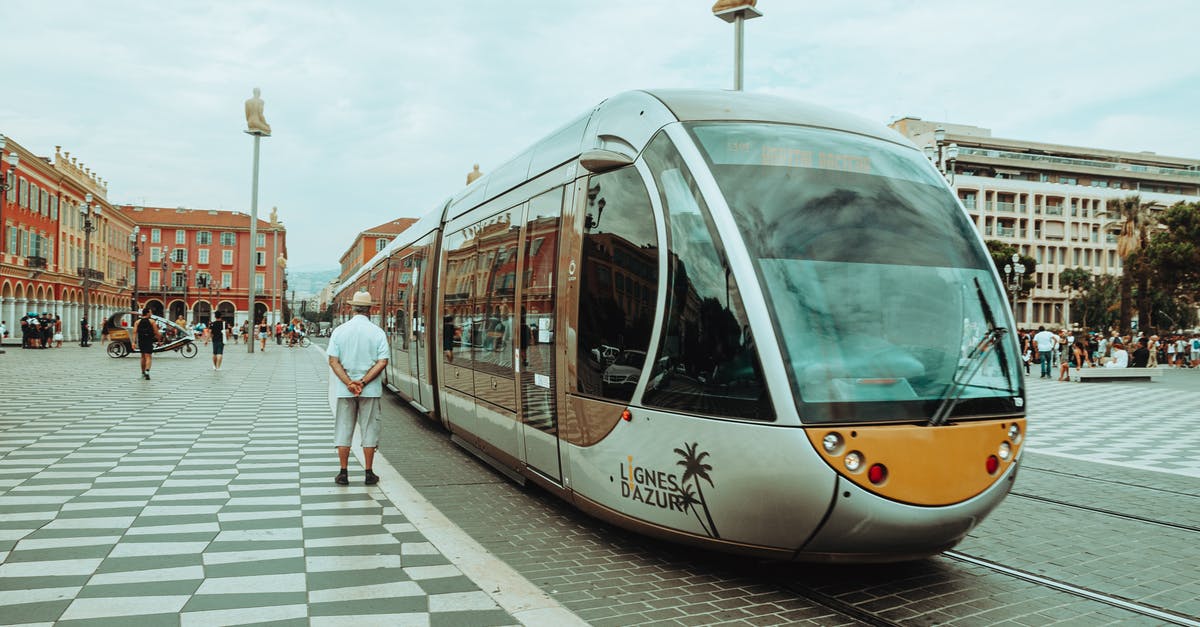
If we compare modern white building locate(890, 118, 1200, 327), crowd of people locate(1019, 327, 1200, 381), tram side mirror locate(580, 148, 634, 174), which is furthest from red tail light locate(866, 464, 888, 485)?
modern white building locate(890, 118, 1200, 327)

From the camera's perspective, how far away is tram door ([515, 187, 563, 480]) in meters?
6.91

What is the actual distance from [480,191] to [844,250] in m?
6.02

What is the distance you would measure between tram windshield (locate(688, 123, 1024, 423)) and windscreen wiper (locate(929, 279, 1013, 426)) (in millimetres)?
13

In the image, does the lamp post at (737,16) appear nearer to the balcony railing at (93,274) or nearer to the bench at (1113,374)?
the bench at (1113,374)

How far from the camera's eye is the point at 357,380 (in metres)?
8.23

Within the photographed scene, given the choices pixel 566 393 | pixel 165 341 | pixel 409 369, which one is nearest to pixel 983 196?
pixel 165 341

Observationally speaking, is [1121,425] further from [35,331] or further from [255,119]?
[35,331]

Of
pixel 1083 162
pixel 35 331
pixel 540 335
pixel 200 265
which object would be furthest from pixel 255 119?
pixel 1083 162

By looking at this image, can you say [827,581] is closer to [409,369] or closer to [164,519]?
[164,519]

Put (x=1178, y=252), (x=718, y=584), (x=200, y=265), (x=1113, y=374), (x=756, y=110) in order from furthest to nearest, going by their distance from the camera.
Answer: (x=200, y=265), (x=1178, y=252), (x=1113, y=374), (x=756, y=110), (x=718, y=584)

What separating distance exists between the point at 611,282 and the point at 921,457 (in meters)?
2.33

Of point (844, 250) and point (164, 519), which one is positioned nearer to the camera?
point (844, 250)

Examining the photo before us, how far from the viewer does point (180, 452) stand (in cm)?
1026

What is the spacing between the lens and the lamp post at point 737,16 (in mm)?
12969
